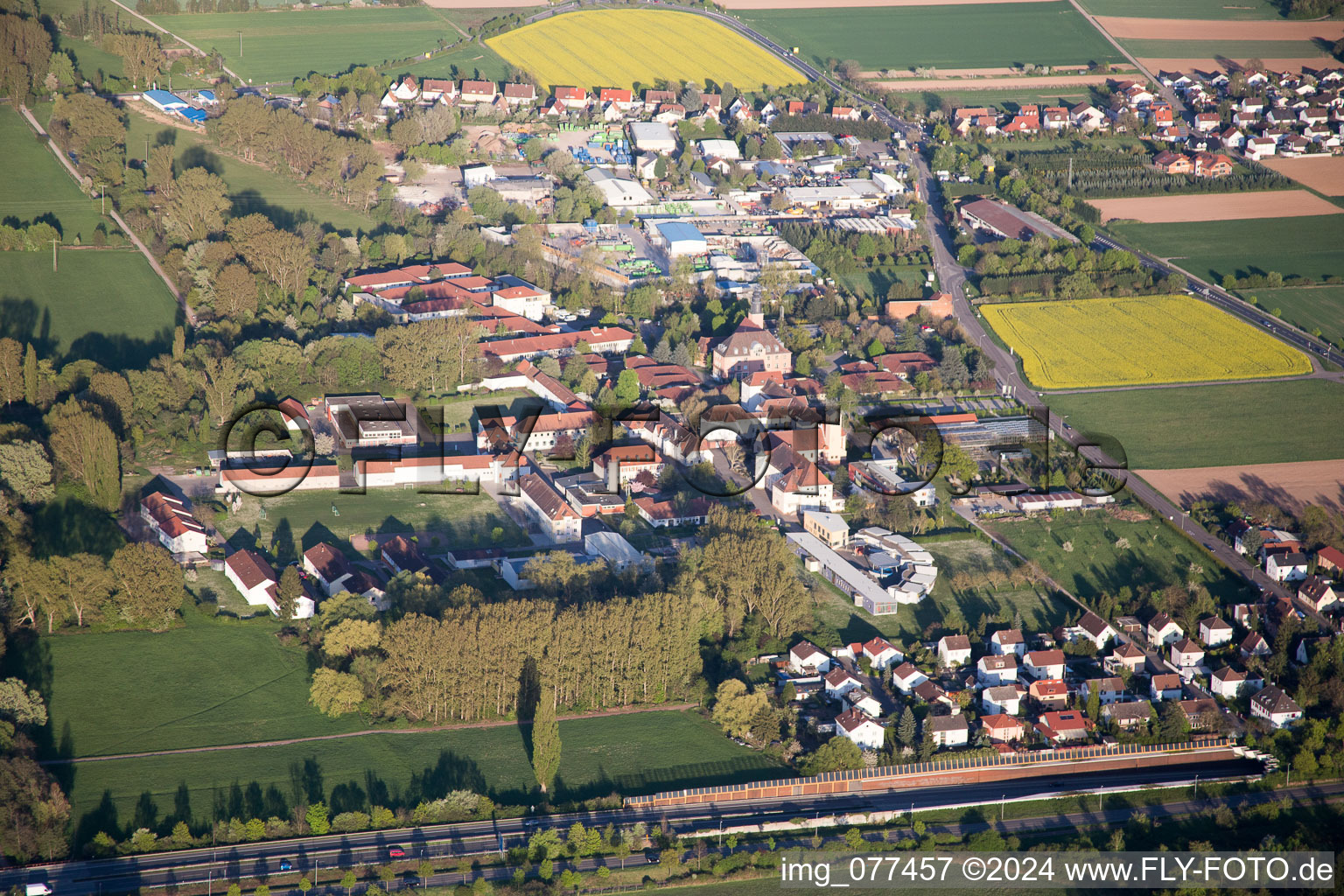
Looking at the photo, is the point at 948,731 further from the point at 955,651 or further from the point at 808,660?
the point at 808,660

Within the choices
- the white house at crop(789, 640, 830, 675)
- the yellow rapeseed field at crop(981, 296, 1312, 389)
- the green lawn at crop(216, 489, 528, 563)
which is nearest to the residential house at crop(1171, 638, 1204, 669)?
the white house at crop(789, 640, 830, 675)

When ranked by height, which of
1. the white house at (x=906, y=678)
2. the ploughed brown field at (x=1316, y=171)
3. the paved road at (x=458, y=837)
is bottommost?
the paved road at (x=458, y=837)

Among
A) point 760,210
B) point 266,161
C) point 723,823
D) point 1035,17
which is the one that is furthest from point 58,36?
point 723,823

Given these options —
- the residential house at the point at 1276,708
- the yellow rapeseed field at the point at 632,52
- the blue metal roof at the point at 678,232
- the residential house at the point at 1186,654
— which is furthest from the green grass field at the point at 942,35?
the residential house at the point at 1276,708

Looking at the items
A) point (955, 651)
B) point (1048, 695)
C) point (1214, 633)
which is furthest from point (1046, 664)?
point (1214, 633)

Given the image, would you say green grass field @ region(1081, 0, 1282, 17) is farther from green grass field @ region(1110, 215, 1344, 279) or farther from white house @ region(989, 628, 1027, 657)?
white house @ region(989, 628, 1027, 657)

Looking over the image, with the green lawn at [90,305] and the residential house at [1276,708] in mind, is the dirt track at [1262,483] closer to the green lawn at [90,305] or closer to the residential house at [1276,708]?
the residential house at [1276,708]

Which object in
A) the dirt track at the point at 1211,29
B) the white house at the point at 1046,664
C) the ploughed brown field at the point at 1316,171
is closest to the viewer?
the white house at the point at 1046,664

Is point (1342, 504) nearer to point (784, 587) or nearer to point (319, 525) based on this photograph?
point (784, 587)
